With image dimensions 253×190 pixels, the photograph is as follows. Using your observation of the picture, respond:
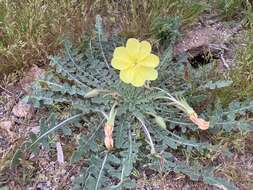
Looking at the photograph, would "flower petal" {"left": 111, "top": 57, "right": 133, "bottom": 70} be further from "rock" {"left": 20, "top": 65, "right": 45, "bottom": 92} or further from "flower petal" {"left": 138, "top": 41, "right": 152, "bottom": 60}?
"rock" {"left": 20, "top": 65, "right": 45, "bottom": 92}

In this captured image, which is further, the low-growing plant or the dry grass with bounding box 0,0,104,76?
the low-growing plant

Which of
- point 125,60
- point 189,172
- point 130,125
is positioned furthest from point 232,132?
point 125,60

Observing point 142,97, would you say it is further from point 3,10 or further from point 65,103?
point 3,10

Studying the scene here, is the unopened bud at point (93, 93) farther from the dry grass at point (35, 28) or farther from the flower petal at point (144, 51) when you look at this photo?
the dry grass at point (35, 28)

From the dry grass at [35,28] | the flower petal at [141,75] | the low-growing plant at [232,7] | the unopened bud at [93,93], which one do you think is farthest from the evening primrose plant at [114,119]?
the low-growing plant at [232,7]

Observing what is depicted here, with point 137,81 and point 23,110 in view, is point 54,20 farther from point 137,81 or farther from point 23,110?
point 137,81

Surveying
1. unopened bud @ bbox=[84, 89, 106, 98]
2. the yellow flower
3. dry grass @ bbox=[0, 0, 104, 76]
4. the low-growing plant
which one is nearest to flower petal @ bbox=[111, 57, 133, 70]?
the yellow flower

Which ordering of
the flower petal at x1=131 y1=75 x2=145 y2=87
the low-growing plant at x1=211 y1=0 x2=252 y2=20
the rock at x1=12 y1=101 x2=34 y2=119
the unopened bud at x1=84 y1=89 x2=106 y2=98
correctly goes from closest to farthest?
the flower petal at x1=131 y1=75 x2=145 y2=87
the unopened bud at x1=84 y1=89 x2=106 y2=98
the rock at x1=12 y1=101 x2=34 y2=119
the low-growing plant at x1=211 y1=0 x2=252 y2=20
